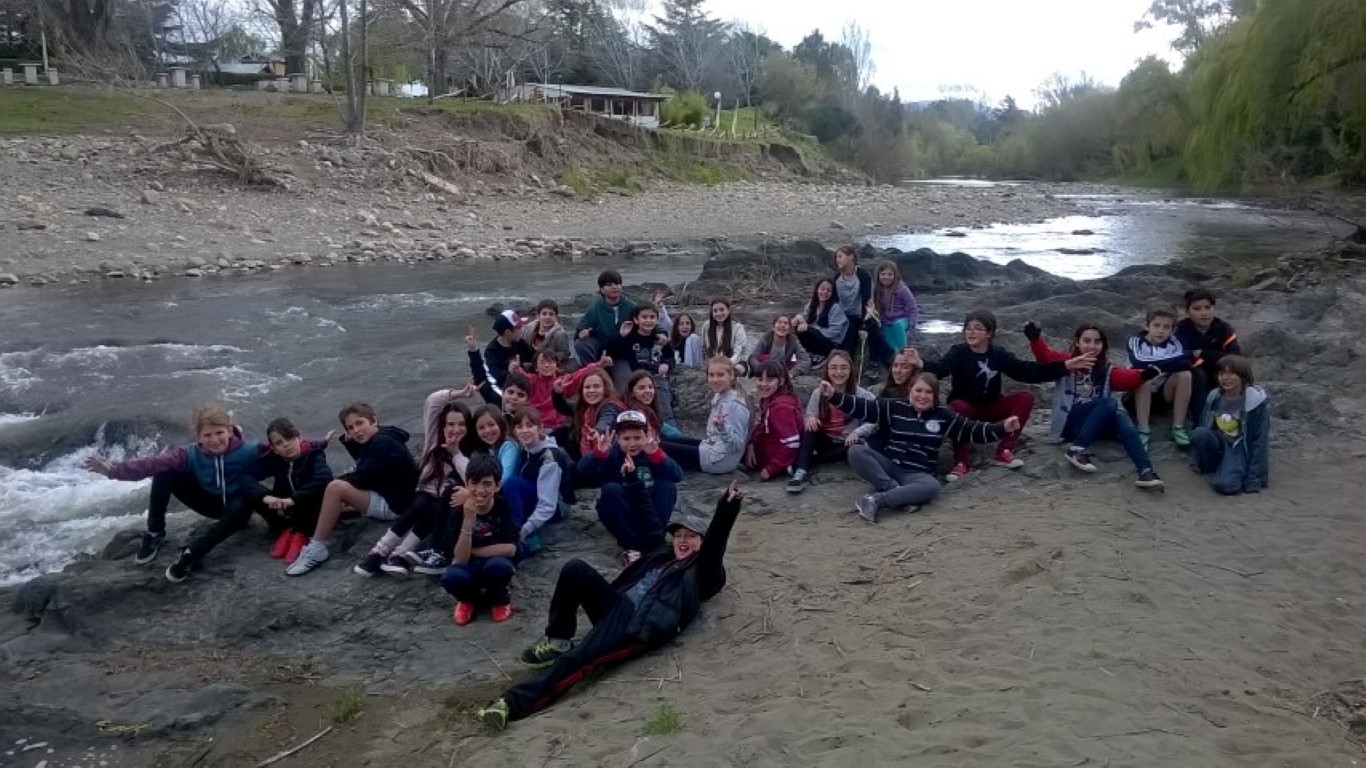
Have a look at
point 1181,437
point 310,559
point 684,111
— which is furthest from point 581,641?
point 684,111

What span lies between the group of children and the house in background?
40.0m

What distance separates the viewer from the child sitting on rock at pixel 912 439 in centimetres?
668

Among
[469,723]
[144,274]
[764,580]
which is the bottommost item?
[469,723]

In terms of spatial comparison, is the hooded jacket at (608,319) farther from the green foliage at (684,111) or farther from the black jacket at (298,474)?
the green foliage at (684,111)

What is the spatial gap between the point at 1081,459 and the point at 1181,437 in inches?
28.0

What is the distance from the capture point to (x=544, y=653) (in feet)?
17.0

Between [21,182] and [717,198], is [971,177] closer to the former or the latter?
[717,198]

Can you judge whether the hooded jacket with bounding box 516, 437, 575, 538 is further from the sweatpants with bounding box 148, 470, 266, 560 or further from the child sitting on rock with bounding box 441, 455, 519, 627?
the sweatpants with bounding box 148, 470, 266, 560

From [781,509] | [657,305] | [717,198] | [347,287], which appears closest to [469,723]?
[781,509]

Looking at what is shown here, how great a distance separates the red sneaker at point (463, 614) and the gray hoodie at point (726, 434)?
234 cm

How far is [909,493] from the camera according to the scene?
21.8 feet

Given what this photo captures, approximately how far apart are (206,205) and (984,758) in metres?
23.3

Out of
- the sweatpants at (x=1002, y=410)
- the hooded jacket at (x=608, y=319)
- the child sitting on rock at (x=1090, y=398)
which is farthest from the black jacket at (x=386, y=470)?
the child sitting on rock at (x=1090, y=398)

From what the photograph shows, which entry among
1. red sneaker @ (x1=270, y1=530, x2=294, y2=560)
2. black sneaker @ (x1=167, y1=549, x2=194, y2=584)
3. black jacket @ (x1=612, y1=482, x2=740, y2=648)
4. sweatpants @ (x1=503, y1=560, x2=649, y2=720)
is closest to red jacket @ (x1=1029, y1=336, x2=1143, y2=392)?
black jacket @ (x1=612, y1=482, x2=740, y2=648)
